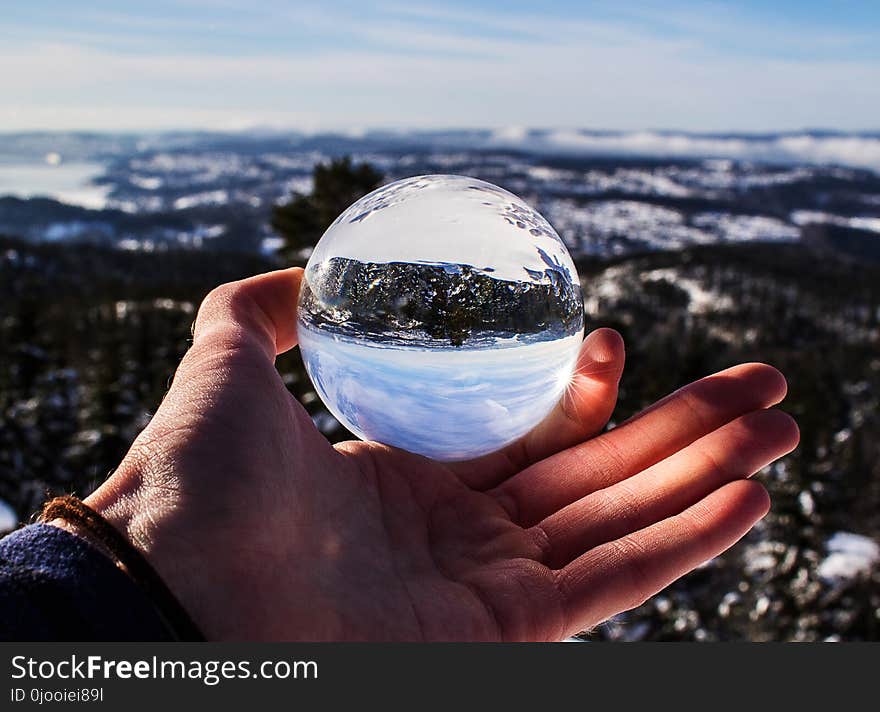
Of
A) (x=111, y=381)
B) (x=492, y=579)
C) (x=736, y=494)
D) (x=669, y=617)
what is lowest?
(x=669, y=617)

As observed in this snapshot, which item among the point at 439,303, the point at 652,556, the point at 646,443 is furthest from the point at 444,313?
the point at 646,443

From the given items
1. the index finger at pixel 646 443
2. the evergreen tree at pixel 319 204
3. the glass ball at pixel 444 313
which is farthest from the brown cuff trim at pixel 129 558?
the evergreen tree at pixel 319 204

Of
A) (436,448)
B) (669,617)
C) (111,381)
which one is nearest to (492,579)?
(436,448)

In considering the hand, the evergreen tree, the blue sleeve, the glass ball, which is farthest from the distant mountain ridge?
the evergreen tree

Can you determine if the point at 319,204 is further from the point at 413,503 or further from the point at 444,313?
the point at 444,313

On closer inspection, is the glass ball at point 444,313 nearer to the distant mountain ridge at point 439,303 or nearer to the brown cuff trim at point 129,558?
the distant mountain ridge at point 439,303

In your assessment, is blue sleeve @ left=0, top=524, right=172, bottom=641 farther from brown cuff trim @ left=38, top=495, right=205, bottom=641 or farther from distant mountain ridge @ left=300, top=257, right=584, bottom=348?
distant mountain ridge @ left=300, top=257, right=584, bottom=348

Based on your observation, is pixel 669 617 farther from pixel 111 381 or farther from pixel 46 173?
pixel 46 173
